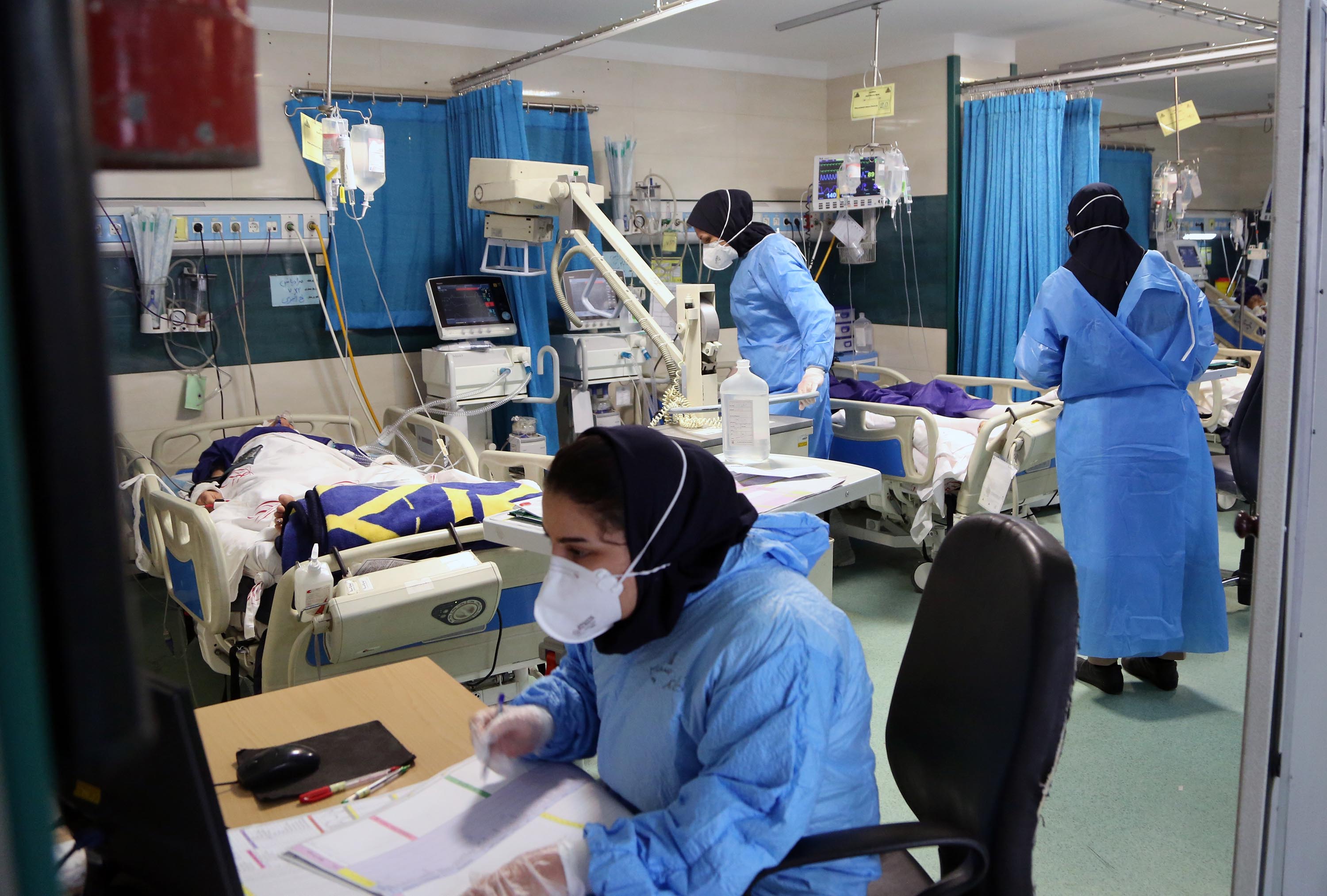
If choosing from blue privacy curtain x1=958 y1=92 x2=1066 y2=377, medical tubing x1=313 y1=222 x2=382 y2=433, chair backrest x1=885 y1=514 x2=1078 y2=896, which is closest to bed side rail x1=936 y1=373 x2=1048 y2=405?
blue privacy curtain x1=958 y1=92 x2=1066 y2=377

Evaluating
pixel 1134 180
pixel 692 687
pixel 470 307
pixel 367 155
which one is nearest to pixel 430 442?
pixel 470 307

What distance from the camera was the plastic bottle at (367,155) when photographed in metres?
3.84

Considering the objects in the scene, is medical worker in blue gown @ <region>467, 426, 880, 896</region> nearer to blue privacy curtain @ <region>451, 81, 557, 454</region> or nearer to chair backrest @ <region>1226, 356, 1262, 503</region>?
chair backrest @ <region>1226, 356, 1262, 503</region>

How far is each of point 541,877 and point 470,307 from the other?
427cm

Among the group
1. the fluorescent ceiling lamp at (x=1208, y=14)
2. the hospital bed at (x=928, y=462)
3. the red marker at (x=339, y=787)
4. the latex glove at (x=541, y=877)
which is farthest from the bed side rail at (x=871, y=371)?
the latex glove at (x=541, y=877)

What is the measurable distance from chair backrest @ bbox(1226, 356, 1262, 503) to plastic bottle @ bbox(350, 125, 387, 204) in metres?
3.02

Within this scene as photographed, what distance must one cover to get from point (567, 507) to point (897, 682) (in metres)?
0.66

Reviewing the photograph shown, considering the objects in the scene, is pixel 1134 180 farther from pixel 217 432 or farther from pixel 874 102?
pixel 217 432

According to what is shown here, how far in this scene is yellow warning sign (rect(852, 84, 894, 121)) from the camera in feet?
16.8

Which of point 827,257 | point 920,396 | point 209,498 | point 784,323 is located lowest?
point 209,498

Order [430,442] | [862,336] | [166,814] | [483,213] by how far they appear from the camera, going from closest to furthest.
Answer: [166,814] < [430,442] < [483,213] < [862,336]

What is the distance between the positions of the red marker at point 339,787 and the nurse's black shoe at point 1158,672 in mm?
2857

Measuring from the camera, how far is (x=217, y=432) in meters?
5.01

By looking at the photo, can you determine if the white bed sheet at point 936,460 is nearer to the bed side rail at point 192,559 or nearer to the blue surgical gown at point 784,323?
the blue surgical gown at point 784,323
